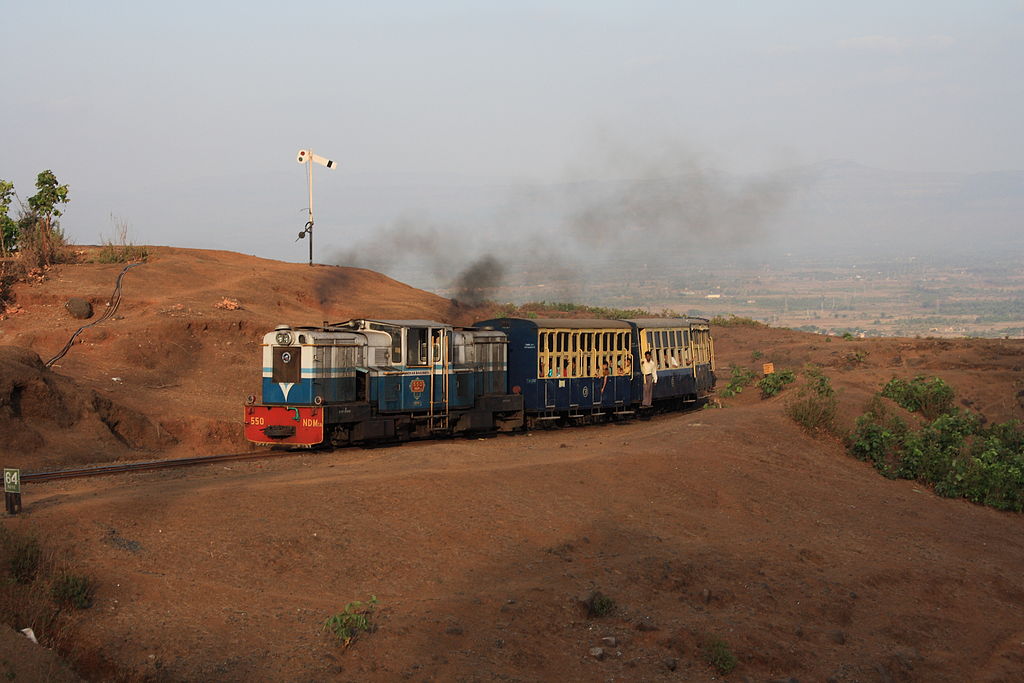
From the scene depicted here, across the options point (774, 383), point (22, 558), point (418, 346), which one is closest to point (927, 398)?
point (774, 383)

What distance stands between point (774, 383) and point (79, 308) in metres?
25.1

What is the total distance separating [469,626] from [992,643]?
8148 mm

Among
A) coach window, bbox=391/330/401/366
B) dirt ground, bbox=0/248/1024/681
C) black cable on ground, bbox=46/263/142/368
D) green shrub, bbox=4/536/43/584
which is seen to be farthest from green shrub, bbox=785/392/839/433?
black cable on ground, bbox=46/263/142/368

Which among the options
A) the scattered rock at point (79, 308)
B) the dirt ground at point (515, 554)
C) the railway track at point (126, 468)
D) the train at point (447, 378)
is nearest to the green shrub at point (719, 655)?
the dirt ground at point (515, 554)

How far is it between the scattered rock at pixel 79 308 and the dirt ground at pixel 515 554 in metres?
9.56

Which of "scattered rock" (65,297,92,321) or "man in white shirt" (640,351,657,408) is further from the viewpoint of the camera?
"scattered rock" (65,297,92,321)

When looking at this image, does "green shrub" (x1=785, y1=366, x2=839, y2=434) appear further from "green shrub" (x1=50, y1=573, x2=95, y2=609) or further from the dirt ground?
"green shrub" (x1=50, y1=573, x2=95, y2=609)

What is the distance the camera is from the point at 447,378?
75.1 feet

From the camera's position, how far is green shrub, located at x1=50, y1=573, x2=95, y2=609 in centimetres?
1021

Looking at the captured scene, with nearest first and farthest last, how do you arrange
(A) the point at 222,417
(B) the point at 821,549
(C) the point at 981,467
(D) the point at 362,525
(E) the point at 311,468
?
(D) the point at 362,525 < (B) the point at 821,549 < (E) the point at 311,468 < (C) the point at 981,467 < (A) the point at 222,417

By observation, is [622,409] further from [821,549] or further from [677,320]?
[821,549]

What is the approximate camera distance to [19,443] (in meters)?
21.0

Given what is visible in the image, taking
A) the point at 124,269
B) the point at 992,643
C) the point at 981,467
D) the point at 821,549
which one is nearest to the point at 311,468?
the point at 821,549

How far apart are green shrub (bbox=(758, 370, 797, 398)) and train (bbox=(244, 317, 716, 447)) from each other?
377cm
